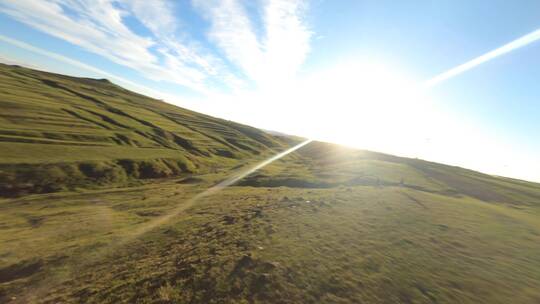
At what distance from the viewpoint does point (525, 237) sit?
32.2 meters

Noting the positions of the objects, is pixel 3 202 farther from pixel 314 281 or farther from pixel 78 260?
pixel 314 281

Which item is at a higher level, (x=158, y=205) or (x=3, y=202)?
(x=158, y=205)

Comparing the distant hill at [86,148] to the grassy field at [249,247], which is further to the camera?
the distant hill at [86,148]

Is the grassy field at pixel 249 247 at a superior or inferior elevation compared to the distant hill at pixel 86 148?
superior

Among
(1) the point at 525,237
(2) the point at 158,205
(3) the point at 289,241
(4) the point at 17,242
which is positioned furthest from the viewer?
(2) the point at 158,205

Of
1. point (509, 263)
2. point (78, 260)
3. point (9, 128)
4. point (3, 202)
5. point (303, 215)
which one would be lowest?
point (3, 202)

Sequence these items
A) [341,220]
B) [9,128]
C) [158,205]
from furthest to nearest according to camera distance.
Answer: [9,128] → [158,205] → [341,220]

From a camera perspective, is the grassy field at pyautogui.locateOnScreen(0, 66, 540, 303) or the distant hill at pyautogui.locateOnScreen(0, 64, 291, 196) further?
the distant hill at pyautogui.locateOnScreen(0, 64, 291, 196)

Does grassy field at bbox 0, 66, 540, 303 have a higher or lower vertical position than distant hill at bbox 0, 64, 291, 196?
higher

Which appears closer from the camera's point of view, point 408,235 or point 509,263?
point 509,263

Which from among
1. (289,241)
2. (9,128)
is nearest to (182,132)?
(9,128)

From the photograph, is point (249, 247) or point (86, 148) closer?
A: point (249, 247)

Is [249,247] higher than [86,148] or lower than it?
higher

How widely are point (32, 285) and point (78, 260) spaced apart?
3641 mm
